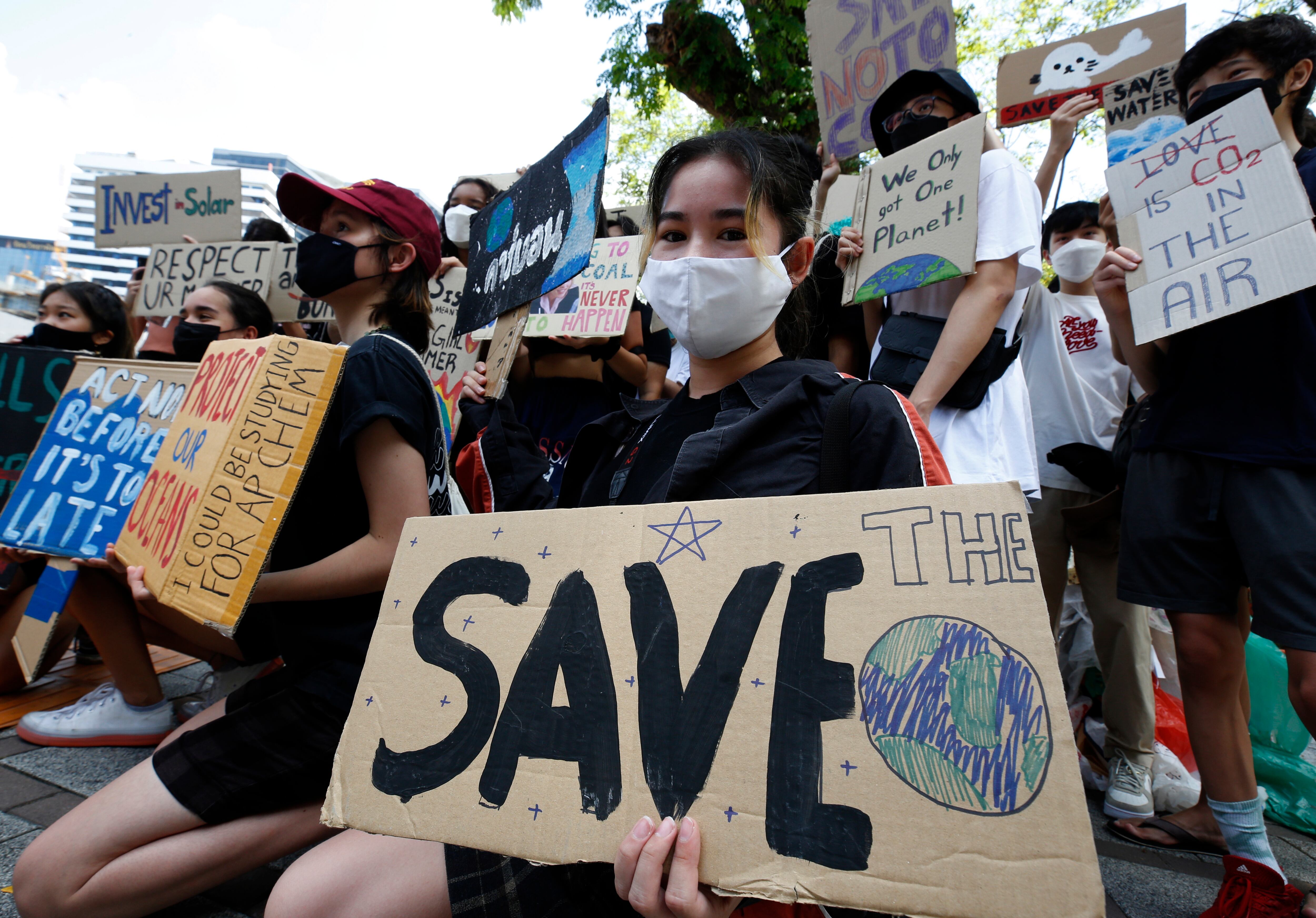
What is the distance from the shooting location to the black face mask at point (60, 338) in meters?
3.78

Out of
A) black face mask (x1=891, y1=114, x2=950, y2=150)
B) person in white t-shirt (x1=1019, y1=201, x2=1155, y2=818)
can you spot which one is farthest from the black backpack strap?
person in white t-shirt (x1=1019, y1=201, x2=1155, y2=818)

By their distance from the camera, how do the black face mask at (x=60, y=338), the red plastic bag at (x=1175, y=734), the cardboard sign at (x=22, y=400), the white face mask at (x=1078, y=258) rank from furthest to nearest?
the black face mask at (x=60, y=338)
the white face mask at (x=1078, y=258)
the red plastic bag at (x=1175, y=734)
the cardboard sign at (x=22, y=400)

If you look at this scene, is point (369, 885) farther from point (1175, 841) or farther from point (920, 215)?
Answer: point (1175, 841)

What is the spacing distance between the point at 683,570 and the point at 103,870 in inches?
63.6

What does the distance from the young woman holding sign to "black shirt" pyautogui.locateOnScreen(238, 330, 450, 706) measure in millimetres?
242

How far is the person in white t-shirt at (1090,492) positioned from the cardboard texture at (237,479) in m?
2.40

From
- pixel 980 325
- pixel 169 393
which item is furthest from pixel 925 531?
pixel 169 393

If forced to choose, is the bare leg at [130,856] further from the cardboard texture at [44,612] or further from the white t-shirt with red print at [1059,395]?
the white t-shirt with red print at [1059,395]

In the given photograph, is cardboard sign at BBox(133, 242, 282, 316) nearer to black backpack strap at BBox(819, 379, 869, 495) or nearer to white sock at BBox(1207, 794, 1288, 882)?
black backpack strap at BBox(819, 379, 869, 495)

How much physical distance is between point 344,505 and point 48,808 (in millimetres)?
1529

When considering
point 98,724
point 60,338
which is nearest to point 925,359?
point 98,724

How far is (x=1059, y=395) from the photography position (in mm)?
3088

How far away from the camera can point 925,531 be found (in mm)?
951

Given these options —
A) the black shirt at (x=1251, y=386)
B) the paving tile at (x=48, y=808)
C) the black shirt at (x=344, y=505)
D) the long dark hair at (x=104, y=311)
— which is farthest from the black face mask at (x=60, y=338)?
the black shirt at (x=1251, y=386)
